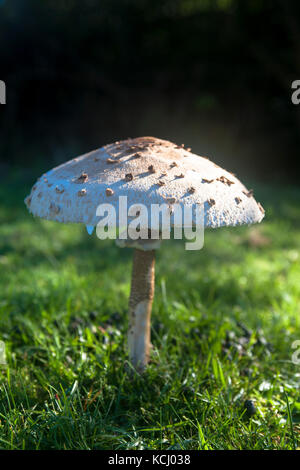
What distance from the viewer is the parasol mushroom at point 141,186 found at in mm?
1865

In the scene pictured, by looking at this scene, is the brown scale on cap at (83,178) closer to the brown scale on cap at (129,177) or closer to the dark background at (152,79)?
the brown scale on cap at (129,177)

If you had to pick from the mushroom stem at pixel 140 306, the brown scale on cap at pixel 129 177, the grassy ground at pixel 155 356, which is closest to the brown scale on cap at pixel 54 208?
the brown scale on cap at pixel 129 177

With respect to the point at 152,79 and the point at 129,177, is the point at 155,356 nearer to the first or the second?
the point at 129,177

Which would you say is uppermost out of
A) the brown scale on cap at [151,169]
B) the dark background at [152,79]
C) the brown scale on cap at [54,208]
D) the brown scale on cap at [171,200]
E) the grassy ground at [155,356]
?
the dark background at [152,79]

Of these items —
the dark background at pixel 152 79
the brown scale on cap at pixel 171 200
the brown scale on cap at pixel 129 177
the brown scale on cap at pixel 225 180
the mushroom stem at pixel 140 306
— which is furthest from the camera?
the dark background at pixel 152 79

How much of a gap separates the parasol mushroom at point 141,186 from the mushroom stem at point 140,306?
0.20 metres

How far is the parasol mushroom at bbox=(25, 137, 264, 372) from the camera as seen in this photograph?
1.87 metres

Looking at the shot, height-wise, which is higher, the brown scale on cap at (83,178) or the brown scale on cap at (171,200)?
the brown scale on cap at (83,178)

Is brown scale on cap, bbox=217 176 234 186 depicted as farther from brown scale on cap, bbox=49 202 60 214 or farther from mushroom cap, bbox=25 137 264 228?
brown scale on cap, bbox=49 202 60 214

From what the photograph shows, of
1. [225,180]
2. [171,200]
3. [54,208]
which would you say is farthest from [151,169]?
[54,208]

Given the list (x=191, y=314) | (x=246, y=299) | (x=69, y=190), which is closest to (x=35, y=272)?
(x=191, y=314)

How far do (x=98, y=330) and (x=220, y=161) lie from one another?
32.3 ft

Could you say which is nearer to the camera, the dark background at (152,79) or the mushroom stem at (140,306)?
the mushroom stem at (140,306)

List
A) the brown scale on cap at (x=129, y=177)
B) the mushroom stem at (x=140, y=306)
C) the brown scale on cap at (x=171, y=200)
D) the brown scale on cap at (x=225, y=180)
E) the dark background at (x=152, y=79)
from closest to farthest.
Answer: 1. the brown scale on cap at (x=171, y=200)
2. the brown scale on cap at (x=129, y=177)
3. the brown scale on cap at (x=225, y=180)
4. the mushroom stem at (x=140, y=306)
5. the dark background at (x=152, y=79)
